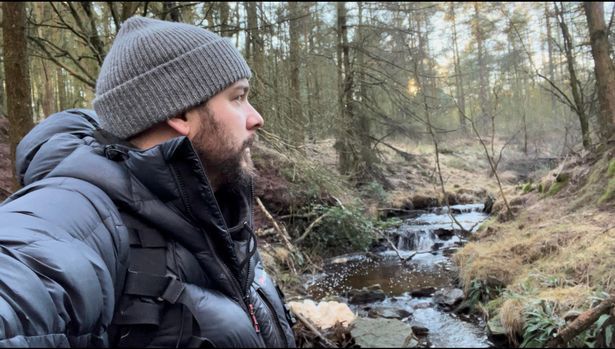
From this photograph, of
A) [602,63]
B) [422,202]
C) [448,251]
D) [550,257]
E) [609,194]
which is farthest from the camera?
[422,202]

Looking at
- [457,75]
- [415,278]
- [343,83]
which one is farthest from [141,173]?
[457,75]

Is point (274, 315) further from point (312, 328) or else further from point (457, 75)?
point (457, 75)

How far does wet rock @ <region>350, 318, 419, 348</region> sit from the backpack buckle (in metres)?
4.10

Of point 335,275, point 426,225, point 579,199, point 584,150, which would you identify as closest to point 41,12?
point 335,275

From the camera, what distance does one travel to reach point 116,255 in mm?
981

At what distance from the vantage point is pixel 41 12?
27.7 ft

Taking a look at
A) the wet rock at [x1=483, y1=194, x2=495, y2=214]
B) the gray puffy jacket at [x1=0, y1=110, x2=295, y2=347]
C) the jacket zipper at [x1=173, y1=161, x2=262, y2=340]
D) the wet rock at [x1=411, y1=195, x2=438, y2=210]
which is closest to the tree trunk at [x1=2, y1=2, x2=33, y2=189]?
the gray puffy jacket at [x1=0, y1=110, x2=295, y2=347]

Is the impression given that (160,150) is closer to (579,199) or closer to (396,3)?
(579,199)

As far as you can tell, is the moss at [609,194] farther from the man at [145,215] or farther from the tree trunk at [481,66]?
the man at [145,215]

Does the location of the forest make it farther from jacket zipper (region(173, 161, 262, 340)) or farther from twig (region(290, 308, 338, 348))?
jacket zipper (region(173, 161, 262, 340))

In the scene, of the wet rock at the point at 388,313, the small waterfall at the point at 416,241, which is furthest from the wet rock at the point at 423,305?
the small waterfall at the point at 416,241

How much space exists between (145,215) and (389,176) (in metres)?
16.3

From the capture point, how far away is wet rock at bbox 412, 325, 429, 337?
5512mm

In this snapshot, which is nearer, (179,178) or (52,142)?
(179,178)
